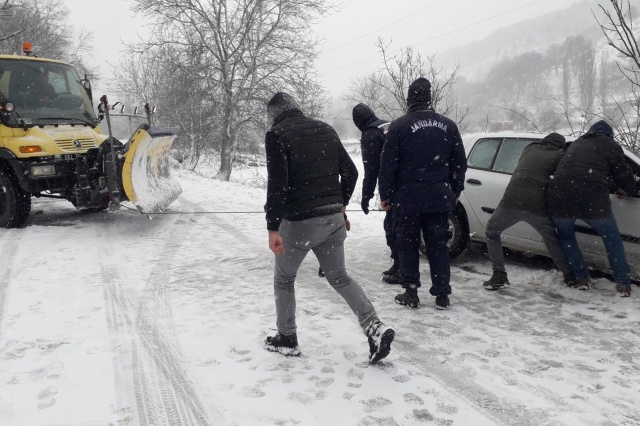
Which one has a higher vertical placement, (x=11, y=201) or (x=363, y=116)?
(x=363, y=116)

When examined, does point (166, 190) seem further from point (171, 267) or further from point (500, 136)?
point (500, 136)

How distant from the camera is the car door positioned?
18.5ft

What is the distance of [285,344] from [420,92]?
2.50 meters

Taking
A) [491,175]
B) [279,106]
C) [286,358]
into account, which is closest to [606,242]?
[491,175]

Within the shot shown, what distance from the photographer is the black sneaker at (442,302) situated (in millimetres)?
4391

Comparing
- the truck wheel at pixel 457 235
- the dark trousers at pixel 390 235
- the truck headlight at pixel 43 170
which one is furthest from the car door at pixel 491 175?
the truck headlight at pixel 43 170

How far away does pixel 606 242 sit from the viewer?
4605 mm

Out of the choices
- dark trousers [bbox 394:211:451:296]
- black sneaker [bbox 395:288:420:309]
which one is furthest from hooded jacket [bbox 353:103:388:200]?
black sneaker [bbox 395:288:420:309]

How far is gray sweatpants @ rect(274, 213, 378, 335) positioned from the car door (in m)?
2.99

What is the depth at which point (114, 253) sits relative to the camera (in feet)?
20.7

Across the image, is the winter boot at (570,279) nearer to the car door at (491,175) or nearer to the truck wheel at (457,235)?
the car door at (491,175)

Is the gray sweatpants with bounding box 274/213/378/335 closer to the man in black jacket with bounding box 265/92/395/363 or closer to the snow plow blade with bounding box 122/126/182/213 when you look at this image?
the man in black jacket with bounding box 265/92/395/363

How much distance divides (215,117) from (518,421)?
81.7 ft

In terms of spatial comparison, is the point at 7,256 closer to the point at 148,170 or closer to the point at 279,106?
the point at 148,170
